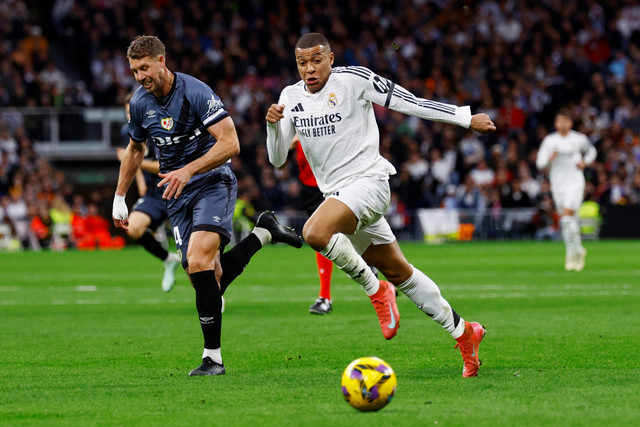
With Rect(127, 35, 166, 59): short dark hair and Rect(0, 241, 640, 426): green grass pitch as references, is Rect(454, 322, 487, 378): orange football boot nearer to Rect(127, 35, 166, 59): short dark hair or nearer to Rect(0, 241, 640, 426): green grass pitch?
Rect(0, 241, 640, 426): green grass pitch

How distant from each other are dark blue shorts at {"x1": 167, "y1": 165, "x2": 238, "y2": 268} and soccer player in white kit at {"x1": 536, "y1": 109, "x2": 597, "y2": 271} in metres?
10.7

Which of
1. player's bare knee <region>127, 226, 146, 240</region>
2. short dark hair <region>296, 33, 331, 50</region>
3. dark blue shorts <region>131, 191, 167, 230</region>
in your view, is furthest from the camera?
dark blue shorts <region>131, 191, 167, 230</region>

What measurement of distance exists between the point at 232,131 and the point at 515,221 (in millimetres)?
23653

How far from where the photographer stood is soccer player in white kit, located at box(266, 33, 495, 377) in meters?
7.14

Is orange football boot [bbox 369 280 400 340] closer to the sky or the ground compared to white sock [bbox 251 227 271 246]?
closer to the ground

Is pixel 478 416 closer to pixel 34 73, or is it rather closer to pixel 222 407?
pixel 222 407

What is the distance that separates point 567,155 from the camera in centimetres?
1827

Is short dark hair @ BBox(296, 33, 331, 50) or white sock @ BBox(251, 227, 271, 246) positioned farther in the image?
white sock @ BBox(251, 227, 271, 246)

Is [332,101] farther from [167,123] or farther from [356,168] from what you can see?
[167,123]

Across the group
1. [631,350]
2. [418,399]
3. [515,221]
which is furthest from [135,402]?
[515,221]

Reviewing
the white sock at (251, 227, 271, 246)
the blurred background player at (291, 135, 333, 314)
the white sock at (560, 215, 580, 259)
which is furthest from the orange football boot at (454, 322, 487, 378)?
the white sock at (560, 215, 580, 259)

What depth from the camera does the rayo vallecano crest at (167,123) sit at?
7.77 m

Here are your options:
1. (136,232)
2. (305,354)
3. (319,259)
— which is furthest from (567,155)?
(305,354)

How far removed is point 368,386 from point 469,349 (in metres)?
1.46
